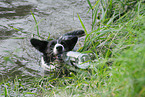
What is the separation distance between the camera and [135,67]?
136cm

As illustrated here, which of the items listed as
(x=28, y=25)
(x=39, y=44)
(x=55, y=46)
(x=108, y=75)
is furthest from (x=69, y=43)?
(x=28, y=25)

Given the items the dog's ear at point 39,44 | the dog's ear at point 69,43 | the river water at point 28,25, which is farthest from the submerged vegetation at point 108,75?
the dog's ear at point 39,44

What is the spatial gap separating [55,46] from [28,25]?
58.7 inches

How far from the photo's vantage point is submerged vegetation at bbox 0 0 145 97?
138 cm

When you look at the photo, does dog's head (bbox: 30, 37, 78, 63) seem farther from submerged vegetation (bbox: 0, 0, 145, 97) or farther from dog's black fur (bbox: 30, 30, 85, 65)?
submerged vegetation (bbox: 0, 0, 145, 97)

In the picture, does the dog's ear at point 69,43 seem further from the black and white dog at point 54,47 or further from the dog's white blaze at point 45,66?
the dog's white blaze at point 45,66

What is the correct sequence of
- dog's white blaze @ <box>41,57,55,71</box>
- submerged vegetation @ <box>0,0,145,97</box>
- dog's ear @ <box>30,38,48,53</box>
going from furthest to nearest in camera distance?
Answer: 1. dog's ear @ <box>30,38,48,53</box>
2. dog's white blaze @ <box>41,57,55,71</box>
3. submerged vegetation @ <box>0,0,145,97</box>

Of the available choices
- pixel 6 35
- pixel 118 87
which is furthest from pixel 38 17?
pixel 118 87

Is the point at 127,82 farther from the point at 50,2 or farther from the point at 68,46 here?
the point at 50,2

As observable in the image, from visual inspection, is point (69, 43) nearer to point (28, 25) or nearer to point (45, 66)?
point (45, 66)

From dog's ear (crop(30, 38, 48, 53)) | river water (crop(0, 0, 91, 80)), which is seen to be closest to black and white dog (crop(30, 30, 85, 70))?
dog's ear (crop(30, 38, 48, 53))

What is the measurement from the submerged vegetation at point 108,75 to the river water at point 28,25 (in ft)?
1.35

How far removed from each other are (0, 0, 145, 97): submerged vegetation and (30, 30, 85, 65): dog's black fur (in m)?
0.27

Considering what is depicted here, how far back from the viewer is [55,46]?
3.18 m
